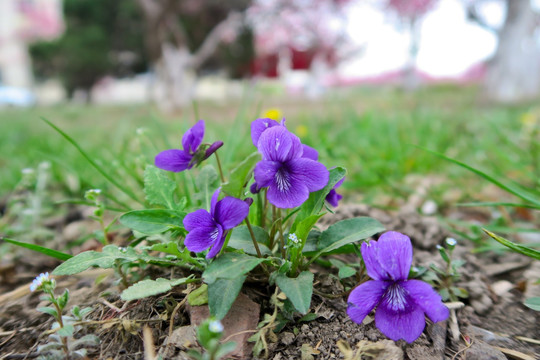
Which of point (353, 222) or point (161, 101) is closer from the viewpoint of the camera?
point (353, 222)

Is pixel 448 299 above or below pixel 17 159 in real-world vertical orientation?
above

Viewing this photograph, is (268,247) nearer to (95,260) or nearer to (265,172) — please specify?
(265,172)

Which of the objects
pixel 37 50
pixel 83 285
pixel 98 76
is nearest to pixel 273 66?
pixel 98 76

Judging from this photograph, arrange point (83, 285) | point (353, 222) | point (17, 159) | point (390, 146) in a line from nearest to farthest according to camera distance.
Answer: point (353, 222), point (83, 285), point (390, 146), point (17, 159)

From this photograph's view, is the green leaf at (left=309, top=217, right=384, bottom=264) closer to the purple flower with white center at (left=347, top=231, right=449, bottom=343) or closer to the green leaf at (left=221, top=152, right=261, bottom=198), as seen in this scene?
the purple flower with white center at (left=347, top=231, right=449, bottom=343)

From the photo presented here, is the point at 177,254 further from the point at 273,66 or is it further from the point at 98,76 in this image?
the point at 98,76

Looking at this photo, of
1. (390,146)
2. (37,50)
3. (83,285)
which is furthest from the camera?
(37,50)

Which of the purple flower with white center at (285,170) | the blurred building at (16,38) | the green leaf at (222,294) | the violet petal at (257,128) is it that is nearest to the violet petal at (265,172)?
the purple flower with white center at (285,170)
